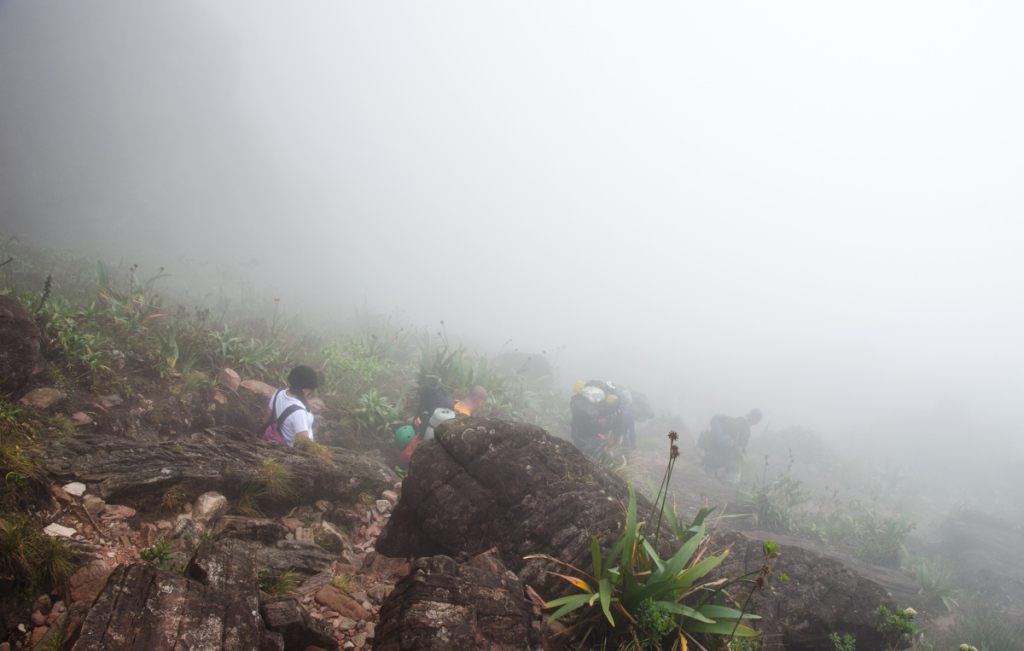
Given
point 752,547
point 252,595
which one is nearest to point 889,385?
point 752,547

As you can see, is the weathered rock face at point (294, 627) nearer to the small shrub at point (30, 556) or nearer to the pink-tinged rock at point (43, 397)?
the small shrub at point (30, 556)

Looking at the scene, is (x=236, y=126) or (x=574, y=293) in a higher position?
(x=236, y=126)

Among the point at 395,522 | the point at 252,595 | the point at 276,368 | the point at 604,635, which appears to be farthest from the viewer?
the point at 276,368

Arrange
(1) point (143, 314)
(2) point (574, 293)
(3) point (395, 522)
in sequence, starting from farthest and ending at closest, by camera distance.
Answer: (2) point (574, 293) < (1) point (143, 314) < (3) point (395, 522)

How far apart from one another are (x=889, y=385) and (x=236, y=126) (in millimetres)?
87003

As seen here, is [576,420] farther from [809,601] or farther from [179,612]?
[179,612]

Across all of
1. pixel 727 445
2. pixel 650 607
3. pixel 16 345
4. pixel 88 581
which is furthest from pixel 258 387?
pixel 727 445

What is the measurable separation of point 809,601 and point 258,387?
25.9 ft

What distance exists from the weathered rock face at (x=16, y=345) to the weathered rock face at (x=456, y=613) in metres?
4.14

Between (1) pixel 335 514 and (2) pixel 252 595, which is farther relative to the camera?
(1) pixel 335 514

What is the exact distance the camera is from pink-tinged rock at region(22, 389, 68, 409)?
3641 mm

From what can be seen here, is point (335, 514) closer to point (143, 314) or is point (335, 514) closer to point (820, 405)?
point (143, 314)

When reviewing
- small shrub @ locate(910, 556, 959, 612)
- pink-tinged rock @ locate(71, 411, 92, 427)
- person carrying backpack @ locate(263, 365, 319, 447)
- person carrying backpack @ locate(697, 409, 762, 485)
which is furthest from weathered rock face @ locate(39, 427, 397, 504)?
person carrying backpack @ locate(697, 409, 762, 485)

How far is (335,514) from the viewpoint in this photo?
4.07 metres
